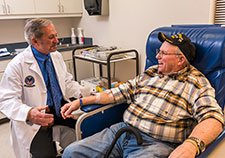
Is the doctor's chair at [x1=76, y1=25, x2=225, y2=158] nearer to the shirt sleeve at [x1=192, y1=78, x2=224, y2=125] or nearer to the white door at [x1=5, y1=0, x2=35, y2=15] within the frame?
Result: the shirt sleeve at [x1=192, y1=78, x2=224, y2=125]

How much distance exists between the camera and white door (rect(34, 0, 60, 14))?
2.88 meters

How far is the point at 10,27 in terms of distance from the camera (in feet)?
9.87

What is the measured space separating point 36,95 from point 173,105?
1.00m

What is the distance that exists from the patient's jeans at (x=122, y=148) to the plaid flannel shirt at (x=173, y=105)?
6 cm

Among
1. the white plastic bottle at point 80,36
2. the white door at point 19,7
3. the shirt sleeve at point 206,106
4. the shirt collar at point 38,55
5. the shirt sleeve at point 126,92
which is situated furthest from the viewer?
the white plastic bottle at point 80,36

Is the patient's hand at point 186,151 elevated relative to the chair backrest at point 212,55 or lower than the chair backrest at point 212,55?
lower

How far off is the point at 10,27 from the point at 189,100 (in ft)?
9.18

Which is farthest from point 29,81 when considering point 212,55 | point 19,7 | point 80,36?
point 80,36

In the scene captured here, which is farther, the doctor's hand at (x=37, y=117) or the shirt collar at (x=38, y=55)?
the shirt collar at (x=38, y=55)

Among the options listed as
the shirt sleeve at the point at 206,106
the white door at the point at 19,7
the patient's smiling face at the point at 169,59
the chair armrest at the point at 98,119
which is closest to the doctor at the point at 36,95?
the chair armrest at the point at 98,119

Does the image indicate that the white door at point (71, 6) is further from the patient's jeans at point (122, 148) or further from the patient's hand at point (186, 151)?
the patient's hand at point (186, 151)

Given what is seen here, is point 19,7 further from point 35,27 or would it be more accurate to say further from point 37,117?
point 37,117

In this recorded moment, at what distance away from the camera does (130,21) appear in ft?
8.53

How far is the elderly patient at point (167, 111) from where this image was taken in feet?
3.64
